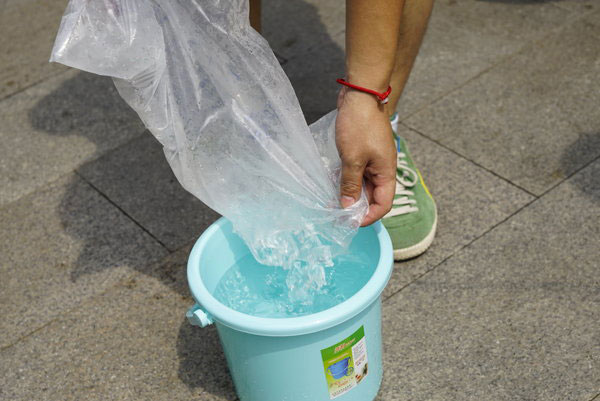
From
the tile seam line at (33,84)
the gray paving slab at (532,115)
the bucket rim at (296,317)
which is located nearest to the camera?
the bucket rim at (296,317)

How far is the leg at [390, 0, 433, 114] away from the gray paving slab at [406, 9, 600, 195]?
0.42 meters

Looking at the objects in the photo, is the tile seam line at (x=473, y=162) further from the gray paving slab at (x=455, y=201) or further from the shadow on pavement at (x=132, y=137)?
the shadow on pavement at (x=132, y=137)

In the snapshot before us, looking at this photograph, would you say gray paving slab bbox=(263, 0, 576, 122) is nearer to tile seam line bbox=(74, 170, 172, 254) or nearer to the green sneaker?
the green sneaker

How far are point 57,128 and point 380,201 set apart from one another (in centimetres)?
172

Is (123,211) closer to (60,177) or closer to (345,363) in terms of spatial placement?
(60,177)

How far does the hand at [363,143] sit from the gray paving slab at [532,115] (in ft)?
2.95

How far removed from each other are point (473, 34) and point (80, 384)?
2.14 meters

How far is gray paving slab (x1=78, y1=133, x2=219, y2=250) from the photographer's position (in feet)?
7.24

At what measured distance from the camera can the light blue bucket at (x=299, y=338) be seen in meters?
1.34

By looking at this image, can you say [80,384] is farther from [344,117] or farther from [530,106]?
[530,106]

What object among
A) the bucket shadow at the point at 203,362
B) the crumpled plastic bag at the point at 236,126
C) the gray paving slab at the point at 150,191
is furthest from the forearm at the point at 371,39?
the gray paving slab at the point at 150,191

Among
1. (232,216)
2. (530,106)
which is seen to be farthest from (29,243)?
(530,106)

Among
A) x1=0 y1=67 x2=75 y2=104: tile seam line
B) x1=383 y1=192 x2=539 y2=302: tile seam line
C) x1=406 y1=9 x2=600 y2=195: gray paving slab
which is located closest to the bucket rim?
x1=383 y1=192 x2=539 y2=302: tile seam line

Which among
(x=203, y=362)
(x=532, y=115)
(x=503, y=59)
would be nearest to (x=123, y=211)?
(x=203, y=362)
